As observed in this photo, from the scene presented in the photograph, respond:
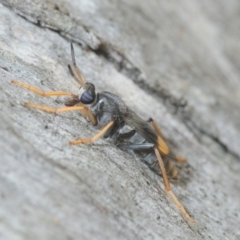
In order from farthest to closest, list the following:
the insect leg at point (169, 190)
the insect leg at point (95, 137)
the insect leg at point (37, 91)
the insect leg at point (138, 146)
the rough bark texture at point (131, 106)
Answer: the insect leg at point (138, 146) < the insect leg at point (169, 190) < the insect leg at point (37, 91) < the insect leg at point (95, 137) < the rough bark texture at point (131, 106)

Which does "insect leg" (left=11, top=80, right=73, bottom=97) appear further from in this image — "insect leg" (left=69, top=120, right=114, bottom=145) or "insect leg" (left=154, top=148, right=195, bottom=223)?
"insect leg" (left=154, top=148, right=195, bottom=223)

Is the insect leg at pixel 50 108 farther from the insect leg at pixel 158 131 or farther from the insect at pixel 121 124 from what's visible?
the insect leg at pixel 158 131

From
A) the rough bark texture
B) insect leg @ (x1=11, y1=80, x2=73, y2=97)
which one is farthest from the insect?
insect leg @ (x1=11, y1=80, x2=73, y2=97)

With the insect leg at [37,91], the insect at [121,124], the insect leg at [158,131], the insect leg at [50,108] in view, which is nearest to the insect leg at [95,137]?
the insect at [121,124]

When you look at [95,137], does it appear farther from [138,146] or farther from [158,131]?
[158,131]

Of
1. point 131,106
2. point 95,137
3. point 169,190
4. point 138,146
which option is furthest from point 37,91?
point 169,190

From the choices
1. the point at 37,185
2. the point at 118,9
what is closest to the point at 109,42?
the point at 118,9
